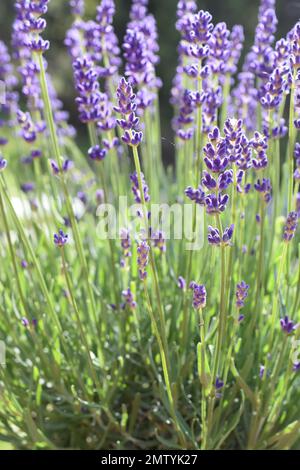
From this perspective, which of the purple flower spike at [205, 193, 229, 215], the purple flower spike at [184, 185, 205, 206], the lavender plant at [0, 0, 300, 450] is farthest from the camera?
the lavender plant at [0, 0, 300, 450]

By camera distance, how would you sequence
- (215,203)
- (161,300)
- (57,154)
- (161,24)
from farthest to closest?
(161,24) → (161,300) → (57,154) → (215,203)

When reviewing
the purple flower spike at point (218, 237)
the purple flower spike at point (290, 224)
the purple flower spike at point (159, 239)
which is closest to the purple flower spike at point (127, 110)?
the purple flower spike at point (218, 237)

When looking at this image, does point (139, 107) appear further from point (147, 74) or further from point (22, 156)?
point (22, 156)

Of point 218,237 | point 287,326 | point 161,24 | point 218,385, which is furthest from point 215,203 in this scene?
point 161,24

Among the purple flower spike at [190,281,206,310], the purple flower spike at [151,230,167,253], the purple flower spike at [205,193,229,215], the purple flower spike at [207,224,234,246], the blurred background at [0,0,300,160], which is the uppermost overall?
the blurred background at [0,0,300,160]

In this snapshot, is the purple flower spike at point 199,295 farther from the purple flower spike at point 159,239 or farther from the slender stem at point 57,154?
the purple flower spike at point 159,239

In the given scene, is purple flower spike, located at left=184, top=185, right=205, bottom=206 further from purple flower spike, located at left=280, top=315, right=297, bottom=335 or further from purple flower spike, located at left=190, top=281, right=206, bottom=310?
purple flower spike, located at left=280, top=315, right=297, bottom=335

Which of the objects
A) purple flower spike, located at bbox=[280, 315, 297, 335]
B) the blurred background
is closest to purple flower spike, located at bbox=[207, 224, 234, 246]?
purple flower spike, located at bbox=[280, 315, 297, 335]

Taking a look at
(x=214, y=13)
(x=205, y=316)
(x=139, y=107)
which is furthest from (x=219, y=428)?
(x=214, y=13)

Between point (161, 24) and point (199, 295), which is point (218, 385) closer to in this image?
point (199, 295)
